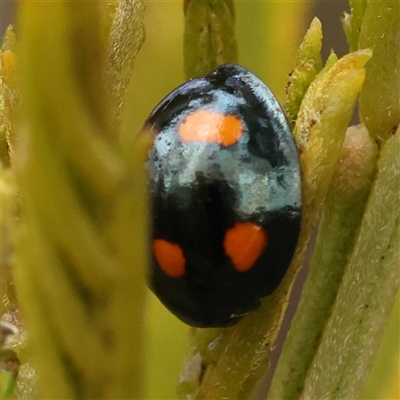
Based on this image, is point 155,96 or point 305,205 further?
point 155,96

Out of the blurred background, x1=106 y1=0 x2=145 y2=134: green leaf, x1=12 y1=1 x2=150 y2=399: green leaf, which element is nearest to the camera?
x1=12 y1=1 x2=150 y2=399: green leaf

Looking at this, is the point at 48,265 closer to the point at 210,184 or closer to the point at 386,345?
the point at 210,184

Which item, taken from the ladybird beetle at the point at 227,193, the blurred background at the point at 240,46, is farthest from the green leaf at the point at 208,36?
the blurred background at the point at 240,46

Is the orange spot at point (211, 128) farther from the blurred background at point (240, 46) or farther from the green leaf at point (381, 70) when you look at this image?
the blurred background at point (240, 46)

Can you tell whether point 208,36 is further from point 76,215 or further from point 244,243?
point 76,215

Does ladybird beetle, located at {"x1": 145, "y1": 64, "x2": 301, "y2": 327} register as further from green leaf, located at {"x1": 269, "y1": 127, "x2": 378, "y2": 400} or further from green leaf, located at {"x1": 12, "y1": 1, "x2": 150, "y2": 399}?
green leaf, located at {"x1": 12, "y1": 1, "x2": 150, "y2": 399}

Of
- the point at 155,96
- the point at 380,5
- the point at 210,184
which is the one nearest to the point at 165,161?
the point at 210,184

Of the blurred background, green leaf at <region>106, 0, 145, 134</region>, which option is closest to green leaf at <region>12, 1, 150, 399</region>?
green leaf at <region>106, 0, 145, 134</region>
